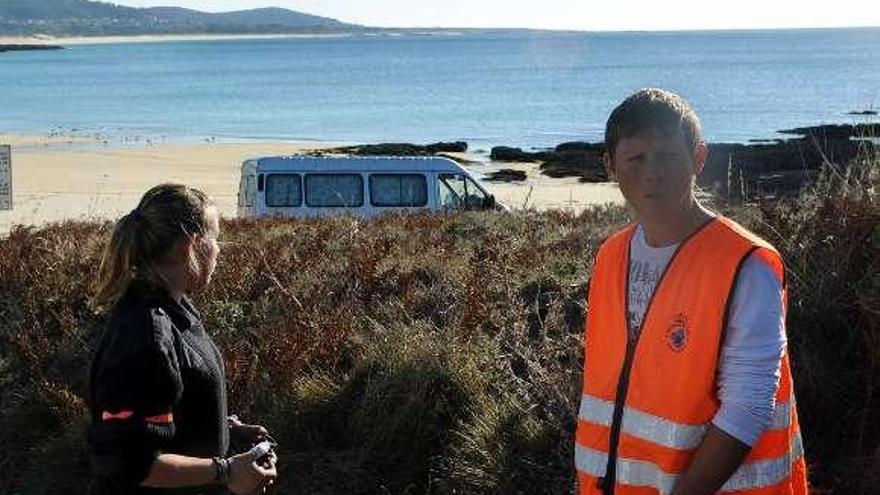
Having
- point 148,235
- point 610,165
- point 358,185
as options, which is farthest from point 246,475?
point 358,185

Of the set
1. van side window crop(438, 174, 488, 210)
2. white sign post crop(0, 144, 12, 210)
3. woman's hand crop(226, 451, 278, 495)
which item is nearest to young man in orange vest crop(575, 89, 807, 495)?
woman's hand crop(226, 451, 278, 495)

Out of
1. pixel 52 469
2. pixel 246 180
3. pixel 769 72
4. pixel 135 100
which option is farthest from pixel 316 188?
pixel 769 72

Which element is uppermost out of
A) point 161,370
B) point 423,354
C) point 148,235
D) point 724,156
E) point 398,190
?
point 148,235

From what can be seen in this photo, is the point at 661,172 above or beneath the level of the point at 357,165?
above

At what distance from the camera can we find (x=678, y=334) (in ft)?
8.15

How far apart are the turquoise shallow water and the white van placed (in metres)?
8.33

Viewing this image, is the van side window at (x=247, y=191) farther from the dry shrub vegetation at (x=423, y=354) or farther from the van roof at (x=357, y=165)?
the dry shrub vegetation at (x=423, y=354)

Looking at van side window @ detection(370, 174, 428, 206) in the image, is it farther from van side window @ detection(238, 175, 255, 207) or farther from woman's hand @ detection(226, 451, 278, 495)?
woman's hand @ detection(226, 451, 278, 495)

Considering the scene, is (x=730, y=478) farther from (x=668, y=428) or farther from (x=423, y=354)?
(x=423, y=354)

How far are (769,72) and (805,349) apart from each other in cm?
11894

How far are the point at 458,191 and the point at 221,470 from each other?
1899cm

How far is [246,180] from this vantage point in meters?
22.8

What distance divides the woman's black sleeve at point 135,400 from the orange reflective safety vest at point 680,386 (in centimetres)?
106

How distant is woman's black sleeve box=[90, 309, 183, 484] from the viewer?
2760 mm
